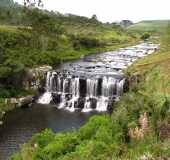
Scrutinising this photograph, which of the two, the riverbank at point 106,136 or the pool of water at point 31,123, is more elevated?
the riverbank at point 106,136

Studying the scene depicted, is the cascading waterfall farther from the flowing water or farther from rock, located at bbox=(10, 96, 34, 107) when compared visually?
rock, located at bbox=(10, 96, 34, 107)

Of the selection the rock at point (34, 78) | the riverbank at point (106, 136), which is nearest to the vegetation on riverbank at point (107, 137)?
the riverbank at point (106, 136)

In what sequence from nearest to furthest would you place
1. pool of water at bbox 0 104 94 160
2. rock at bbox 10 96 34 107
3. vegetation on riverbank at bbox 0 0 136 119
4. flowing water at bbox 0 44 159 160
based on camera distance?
Answer: pool of water at bbox 0 104 94 160 → flowing water at bbox 0 44 159 160 → rock at bbox 10 96 34 107 → vegetation on riverbank at bbox 0 0 136 119

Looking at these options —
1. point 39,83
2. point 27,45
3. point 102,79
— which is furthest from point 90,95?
point 27,45

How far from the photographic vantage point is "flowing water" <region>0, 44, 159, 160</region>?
45.6m

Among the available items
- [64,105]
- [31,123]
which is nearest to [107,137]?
[31,123]

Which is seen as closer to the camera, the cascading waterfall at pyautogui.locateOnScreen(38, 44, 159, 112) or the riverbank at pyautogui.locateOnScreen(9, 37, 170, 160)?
the riverbank at pyautogui.locateOnScreen(9, 37, 170, 160)

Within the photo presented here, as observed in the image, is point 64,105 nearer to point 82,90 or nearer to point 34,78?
point 82,90

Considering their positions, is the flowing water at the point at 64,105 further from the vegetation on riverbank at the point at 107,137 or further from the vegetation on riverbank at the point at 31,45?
the vegetation on riverbank at the point at 107,137

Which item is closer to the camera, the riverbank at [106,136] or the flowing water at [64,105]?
the riverbank at [106,136]

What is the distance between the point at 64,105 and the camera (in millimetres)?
57875

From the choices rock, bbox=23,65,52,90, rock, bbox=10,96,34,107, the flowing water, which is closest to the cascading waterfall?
the flowing water

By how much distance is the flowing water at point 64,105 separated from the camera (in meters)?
45.6

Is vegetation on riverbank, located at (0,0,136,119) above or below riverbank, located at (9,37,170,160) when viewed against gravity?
above
